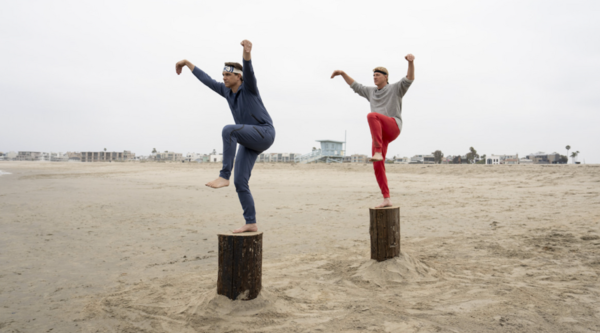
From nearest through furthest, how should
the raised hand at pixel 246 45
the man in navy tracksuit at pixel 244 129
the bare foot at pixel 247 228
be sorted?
the raised hand at pixel 246 45 < the man in navy tracksuit at pixel 244 129 < the bare foot at pixel 247 228

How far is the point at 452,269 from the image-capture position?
445 cm

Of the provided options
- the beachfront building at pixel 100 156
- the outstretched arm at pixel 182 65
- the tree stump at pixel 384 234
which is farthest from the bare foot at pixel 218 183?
the beachfront building at pixel 100 156

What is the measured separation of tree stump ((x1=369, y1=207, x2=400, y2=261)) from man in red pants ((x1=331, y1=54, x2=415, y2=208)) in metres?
0.26

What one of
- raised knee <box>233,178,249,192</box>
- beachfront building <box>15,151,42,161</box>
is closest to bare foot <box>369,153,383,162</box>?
raised knee <box>233,178,249,192</box>

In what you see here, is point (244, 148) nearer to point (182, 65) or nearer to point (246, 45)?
point (246, 45)

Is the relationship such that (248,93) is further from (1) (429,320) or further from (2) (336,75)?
(1) (429,320)

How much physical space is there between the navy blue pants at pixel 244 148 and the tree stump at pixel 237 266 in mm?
345

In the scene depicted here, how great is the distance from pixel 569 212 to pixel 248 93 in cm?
783

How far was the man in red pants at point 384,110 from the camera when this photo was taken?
4.61 m

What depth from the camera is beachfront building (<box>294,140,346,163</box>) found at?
39312mm

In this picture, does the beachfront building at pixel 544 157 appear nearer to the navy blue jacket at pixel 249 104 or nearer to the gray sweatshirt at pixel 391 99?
the gray sweatshirt at pixel 391 99

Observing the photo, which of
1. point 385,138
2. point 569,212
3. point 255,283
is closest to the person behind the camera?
point 255,283

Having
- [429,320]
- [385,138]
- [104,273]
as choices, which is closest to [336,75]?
[385,138]

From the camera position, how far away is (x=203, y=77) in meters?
3.99
